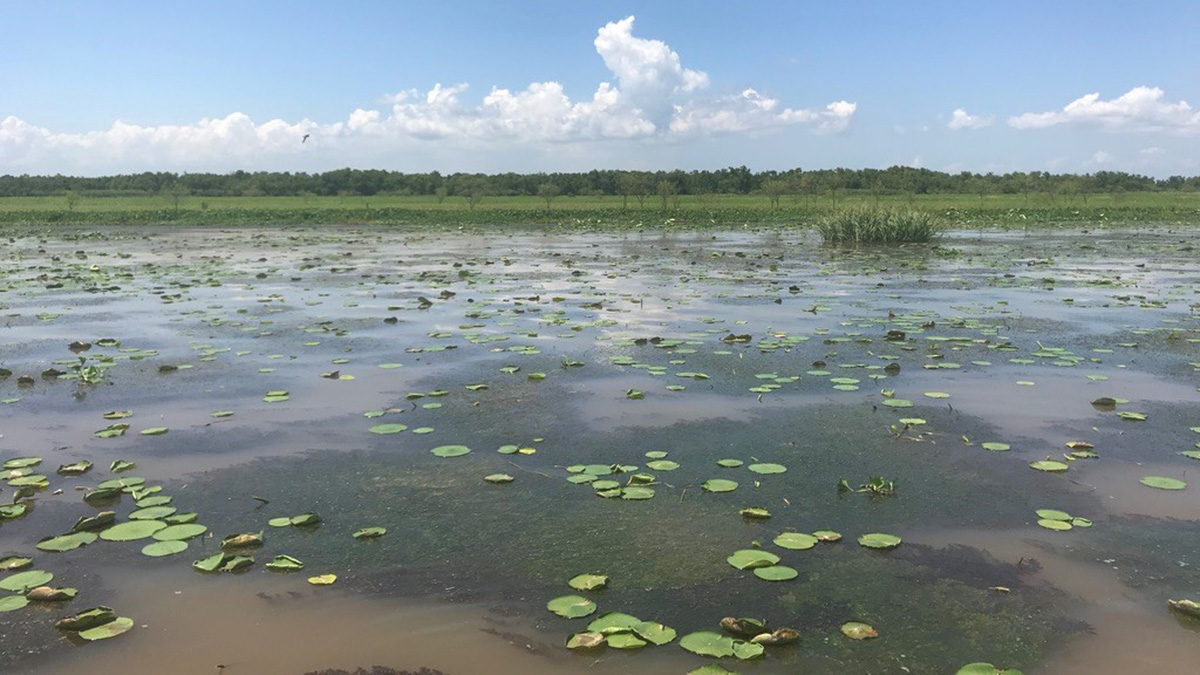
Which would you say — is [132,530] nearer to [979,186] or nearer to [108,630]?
[108,630]

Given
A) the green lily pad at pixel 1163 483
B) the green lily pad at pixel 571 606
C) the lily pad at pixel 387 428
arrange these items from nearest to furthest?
the green lily pad at pixel 571 606, the green lily pad at pixel 1163 483, the lily pad at pixel 387 428

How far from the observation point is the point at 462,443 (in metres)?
5.59

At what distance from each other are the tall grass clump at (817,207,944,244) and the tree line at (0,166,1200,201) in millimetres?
45775

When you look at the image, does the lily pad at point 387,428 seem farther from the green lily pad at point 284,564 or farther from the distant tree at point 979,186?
the distant tree at point 979,186

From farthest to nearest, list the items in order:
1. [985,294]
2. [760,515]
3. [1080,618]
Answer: [985,294], [760,515], [1080,618]

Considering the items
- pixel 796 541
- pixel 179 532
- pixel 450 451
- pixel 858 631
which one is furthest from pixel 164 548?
pixel 858 631

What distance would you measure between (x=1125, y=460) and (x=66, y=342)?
10.2 meters

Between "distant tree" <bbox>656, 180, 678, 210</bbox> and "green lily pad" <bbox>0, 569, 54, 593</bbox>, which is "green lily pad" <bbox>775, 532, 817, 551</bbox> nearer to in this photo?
"green lily pad" <bbox>0, 569, 54, 593</bbox>

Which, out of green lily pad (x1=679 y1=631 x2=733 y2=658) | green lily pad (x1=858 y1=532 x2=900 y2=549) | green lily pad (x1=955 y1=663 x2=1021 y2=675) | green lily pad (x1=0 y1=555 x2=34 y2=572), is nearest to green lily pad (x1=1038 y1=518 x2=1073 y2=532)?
green lily pad (x1=858 y1=532 x2=900 y2=549)

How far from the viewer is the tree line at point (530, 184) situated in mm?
77500

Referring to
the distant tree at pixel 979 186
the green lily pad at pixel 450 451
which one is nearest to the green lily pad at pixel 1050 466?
the green lily pad at pixel 450 451

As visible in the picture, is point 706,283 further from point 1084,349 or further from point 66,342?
point 66,342

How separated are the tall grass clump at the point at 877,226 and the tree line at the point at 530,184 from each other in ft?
150

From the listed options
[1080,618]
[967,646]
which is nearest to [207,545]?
[967,646]
